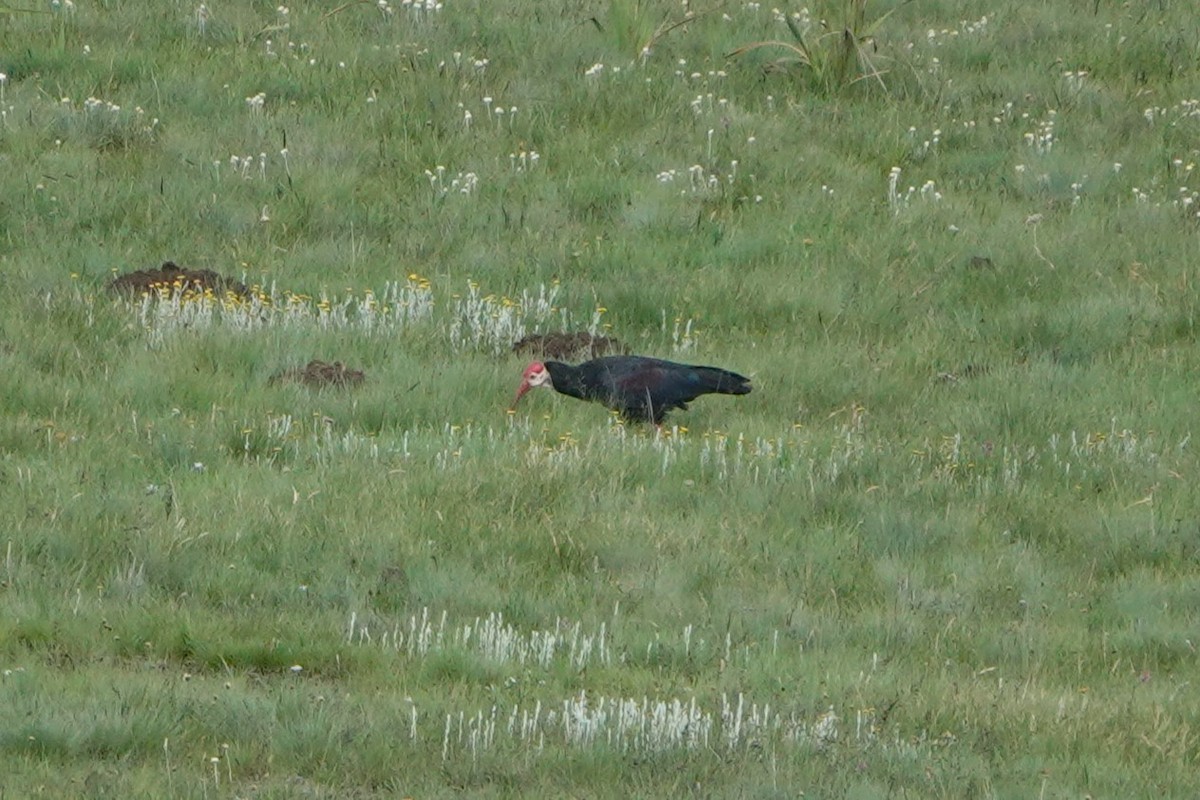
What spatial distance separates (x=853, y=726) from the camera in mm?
6457

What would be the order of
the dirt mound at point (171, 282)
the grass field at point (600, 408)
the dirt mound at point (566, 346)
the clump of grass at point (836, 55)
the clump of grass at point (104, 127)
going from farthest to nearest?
the clump of grass at point (836, 55)
the clump of grass at point (104, 127)
the dirt mound at point (171, 282)
the dirt mound at point (566, 346)
the grass field at point (600, 408)

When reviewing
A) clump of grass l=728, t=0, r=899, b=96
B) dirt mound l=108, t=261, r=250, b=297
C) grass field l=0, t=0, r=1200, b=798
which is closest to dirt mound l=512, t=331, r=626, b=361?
grass field l=0, t=0, r=1200, b=798

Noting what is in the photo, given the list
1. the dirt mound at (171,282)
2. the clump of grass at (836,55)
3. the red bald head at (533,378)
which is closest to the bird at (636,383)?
the red bald head at (533,378)

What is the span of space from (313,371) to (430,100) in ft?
15.9

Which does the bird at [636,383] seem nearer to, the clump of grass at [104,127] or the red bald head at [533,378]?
the red bald head at [533,378]

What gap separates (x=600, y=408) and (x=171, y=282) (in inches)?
109

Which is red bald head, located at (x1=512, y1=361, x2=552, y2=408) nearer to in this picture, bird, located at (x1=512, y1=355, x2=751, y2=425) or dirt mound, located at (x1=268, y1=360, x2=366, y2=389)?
bird, located at (x1=512, y1=355, x2=751, y2=425)

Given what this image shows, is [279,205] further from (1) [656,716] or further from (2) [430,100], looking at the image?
(1) [656,716]

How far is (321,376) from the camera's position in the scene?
10102mm

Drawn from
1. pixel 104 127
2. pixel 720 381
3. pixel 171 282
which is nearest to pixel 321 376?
pixel 171 282

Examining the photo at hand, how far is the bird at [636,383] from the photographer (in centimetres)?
991

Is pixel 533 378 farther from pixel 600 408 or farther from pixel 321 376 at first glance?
pixel 321 376

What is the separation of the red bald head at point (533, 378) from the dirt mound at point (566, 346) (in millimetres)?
803

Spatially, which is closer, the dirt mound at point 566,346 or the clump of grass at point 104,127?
the dirt mound at point 566,346
